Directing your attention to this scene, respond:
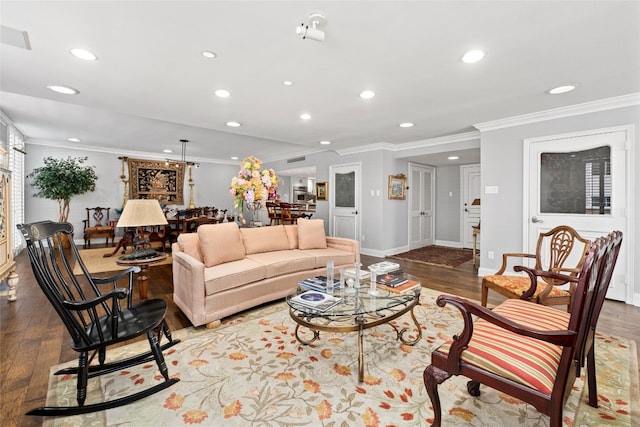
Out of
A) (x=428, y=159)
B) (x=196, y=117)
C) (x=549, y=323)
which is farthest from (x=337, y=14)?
(x=428, y=159)

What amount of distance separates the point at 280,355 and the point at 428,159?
5433mm

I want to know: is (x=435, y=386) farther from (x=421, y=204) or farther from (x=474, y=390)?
(x=421, y=204)

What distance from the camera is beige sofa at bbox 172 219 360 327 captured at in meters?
2.66

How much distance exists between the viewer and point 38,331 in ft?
8.38

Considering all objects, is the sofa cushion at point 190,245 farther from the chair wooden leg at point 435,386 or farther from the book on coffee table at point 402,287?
the chair wooden leg at point 435,386

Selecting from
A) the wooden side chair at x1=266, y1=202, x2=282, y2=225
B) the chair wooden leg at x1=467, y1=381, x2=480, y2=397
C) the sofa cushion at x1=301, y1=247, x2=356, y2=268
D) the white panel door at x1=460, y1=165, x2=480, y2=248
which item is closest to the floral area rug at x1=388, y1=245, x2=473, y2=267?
the white panel door at x1=460, y1=165, x2=480, y2=248

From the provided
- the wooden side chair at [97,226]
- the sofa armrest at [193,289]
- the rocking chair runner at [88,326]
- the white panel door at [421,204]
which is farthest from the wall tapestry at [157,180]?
the rocking chair runner at [88,326]

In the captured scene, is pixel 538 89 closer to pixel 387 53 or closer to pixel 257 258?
pixel 387 53

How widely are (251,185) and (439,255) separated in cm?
445

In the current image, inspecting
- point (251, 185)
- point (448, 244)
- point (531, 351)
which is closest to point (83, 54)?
point (251, 185)

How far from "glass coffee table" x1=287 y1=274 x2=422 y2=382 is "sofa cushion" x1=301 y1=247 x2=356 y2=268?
1.25 meters

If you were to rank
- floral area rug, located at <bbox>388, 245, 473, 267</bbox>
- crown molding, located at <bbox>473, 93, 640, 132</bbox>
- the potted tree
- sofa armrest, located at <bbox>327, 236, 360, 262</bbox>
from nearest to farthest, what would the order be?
crown molding, located at <bbox>473, 93, 640, 132</bbox>, sofa armrest, located at <bbox>327, 236, 360, 262</bbox>, floral area rug, located at <bbox>388, 245, 473, 267</bbox>, the potted tree

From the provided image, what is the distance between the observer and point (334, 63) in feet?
8.00

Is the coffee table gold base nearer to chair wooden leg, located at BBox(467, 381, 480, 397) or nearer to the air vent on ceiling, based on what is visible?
chair wooden leg, located at BBox(467, 381, 480, 397)
